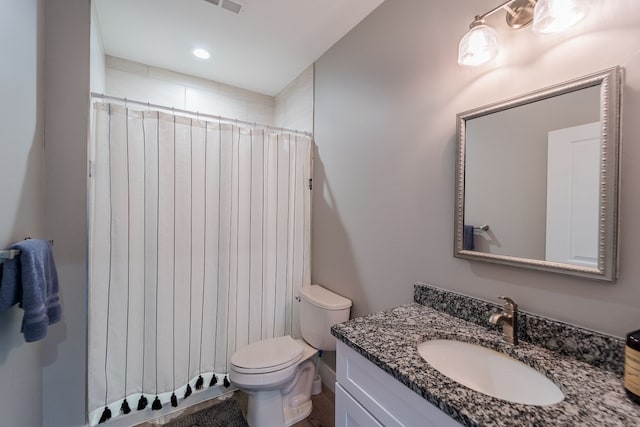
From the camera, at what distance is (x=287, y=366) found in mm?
1455

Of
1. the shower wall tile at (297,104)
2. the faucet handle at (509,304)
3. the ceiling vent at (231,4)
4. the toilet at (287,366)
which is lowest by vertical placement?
the toilet at (287,366)

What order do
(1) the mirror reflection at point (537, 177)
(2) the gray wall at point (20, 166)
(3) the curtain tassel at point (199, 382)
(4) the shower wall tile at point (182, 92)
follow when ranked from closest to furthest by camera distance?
(1) the mirror reflection at point (537, 177)
(2) the gray wall at point (20, 166)
(3) the curtain tassel at point (199, 382)
(4) the shower wall tile at point (182, 92)

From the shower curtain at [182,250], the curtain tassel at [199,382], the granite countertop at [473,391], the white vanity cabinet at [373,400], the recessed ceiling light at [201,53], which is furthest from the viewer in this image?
the recessed ceiling light at [201,53]

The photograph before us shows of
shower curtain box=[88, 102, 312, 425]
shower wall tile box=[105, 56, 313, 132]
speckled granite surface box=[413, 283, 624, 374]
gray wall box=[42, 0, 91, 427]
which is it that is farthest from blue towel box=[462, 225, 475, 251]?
gray wall box=[42, 0, 91, 427]

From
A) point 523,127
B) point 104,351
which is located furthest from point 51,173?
point 523,127

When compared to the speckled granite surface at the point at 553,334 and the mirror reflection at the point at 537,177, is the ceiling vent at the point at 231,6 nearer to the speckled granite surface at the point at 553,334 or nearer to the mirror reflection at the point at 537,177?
the mirror reflection at the point at 537,177

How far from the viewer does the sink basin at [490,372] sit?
2.43 feet

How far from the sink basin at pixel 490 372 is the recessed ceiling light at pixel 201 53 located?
235cm

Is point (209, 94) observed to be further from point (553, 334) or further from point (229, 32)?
point (553, 334)

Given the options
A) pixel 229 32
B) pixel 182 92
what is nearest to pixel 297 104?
pixel 229 32

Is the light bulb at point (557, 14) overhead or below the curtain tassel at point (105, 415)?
overhead

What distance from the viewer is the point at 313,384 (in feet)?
5.90

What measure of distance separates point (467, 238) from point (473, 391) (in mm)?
601

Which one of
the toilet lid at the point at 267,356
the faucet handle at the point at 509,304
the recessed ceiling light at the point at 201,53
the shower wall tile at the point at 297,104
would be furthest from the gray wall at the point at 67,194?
the faucet handle at the point at 509,304
